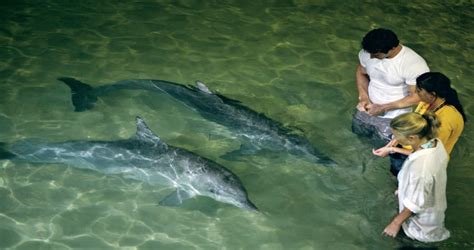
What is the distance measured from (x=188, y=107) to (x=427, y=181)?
4.89m

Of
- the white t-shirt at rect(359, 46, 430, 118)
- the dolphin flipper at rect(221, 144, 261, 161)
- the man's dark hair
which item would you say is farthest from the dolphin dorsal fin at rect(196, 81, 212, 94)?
the man's dark hair

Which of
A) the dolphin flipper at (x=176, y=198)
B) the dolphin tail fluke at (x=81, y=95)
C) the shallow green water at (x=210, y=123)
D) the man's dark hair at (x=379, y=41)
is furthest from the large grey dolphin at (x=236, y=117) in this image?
the man's dark hair at (x=379, y=41)

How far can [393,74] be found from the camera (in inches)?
287

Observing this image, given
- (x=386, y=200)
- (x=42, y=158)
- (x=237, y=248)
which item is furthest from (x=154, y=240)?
(x=386, y=200)

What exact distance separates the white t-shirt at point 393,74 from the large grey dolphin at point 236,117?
1307 mm

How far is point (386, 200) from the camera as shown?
7.44m

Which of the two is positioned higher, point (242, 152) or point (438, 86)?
point (438, 86)

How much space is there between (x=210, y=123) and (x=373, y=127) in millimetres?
2762

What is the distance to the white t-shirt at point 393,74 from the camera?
711 cm

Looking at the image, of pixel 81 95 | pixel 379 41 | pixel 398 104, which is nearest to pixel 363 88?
pixel 398 104

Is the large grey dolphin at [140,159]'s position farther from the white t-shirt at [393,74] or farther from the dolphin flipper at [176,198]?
the white t-shirt at [393,74]

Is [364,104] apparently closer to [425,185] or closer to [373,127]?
[373,127]

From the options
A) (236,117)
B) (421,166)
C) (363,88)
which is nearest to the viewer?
(421,166)

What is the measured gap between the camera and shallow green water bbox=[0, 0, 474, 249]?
6.79 metres
